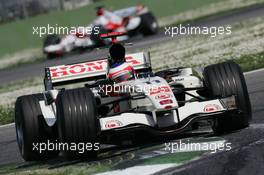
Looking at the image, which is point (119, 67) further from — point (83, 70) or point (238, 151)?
point (238, 151)

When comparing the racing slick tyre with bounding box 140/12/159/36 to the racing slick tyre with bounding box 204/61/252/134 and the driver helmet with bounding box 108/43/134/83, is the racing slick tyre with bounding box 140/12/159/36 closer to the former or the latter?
the driver helmet with bounding box 108/43/134/83

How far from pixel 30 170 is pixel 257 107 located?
3.73 metres

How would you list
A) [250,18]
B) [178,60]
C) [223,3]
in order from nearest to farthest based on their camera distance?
[178,60]
[250,18]
[223,3]

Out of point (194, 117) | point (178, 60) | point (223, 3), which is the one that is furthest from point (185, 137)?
point (223, 3)

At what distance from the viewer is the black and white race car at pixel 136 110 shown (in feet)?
27.2

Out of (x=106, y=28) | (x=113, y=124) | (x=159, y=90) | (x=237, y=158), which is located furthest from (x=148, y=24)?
(x=237, y=158)

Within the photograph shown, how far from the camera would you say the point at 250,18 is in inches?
1064

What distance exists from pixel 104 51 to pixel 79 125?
1884cm

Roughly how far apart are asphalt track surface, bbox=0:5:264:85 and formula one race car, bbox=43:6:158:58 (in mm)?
345

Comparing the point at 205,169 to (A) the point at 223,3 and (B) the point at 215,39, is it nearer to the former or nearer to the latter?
(B) the point at 215,39

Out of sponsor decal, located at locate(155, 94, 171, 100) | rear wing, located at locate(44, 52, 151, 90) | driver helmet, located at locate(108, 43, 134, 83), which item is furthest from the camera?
rear wing, located at locate(44, 52, 151, 90)

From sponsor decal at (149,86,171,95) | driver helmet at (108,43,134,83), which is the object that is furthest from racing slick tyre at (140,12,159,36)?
sponsor decal at (149,86,171,95)

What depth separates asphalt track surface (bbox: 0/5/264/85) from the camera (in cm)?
2423

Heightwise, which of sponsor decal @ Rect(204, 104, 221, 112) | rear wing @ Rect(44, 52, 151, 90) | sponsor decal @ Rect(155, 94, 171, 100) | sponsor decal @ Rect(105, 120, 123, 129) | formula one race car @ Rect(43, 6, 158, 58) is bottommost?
sponsor decal @ Rect(105, 120, 123, 129)
